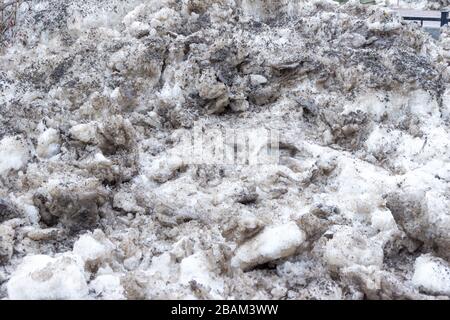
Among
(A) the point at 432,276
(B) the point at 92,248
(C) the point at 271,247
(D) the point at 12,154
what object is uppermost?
(D) the point at 12,154

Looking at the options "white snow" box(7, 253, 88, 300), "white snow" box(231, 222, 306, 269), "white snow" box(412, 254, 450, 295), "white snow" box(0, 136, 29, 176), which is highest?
"white snow" box(0, 136, 29, 176)

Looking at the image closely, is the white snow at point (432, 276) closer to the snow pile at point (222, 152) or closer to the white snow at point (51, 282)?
the snow pile at point (222, 152)

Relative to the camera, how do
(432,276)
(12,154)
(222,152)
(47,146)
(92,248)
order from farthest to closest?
1. (222,152)
2. (47,146)
3. (12,154)
4. (92,248)
5. (432,276)

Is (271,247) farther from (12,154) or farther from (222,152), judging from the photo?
(12,154)

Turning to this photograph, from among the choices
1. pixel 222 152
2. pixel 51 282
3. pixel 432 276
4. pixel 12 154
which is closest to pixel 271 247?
pixel 432 276

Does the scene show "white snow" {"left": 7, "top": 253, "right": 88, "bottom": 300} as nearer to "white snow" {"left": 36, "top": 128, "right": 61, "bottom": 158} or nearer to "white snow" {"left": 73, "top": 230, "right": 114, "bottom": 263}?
"white snow" {"left": 73, "top": 230, "right": 114, "bottom": 263}

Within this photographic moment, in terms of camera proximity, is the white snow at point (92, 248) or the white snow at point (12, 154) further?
the white snow at point (12, 154)

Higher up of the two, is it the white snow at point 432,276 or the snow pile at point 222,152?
the snow pile at point 222,152

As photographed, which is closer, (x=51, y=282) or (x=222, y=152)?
(x=51, y=282)

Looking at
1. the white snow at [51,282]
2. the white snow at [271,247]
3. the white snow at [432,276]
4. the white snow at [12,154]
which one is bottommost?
the white snow at [432,276]

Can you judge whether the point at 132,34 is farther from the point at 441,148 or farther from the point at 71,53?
the point at 441,148

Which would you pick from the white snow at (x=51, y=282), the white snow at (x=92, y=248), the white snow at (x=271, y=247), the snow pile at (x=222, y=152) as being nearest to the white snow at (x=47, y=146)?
the snow pile at (x=222, y=152)

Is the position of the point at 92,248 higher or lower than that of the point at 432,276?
higher

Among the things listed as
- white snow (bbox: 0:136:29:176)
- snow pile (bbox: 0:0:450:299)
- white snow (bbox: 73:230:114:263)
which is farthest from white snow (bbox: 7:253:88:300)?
white snow (bbox: 0:136:29:176)
